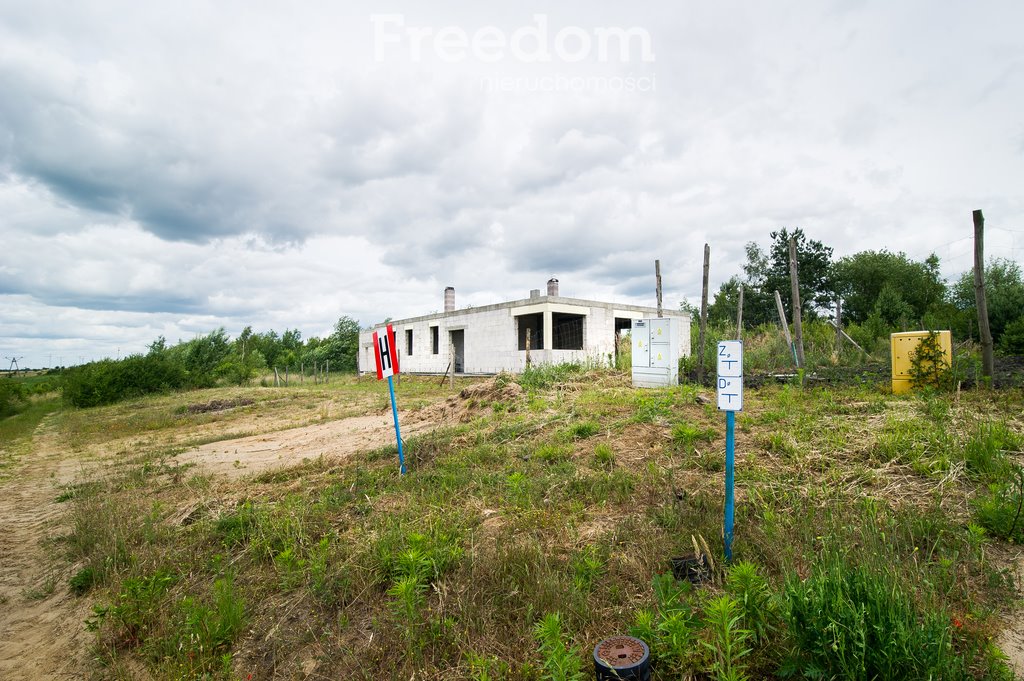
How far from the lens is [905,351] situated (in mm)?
8062

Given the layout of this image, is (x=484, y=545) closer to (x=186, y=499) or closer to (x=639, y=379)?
(x=186, y=499)

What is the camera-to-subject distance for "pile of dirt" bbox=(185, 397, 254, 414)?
18.1 metres

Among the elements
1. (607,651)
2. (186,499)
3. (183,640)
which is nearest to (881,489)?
(607,651)

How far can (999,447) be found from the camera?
4.45 metres

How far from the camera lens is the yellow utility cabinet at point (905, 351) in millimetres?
7887

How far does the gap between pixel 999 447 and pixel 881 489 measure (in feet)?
4.50

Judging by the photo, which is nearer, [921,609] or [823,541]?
[921,609]

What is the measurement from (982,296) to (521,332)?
57.8 feet

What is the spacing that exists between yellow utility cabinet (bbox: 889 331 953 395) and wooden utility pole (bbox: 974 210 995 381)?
41 cm

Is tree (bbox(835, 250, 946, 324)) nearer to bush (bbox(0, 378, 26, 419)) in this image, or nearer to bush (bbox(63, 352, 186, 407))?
bush (bbox(63, 352, 186, 407))

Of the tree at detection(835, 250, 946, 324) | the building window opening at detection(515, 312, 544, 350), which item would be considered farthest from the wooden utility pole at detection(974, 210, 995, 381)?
the tree at detection(835, 250, 946, 324)

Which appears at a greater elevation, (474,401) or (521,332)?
(521,332)

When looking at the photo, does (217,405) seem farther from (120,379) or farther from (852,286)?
(852,286)

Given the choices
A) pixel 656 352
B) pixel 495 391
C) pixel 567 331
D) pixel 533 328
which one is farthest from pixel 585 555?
pixel 533 328
